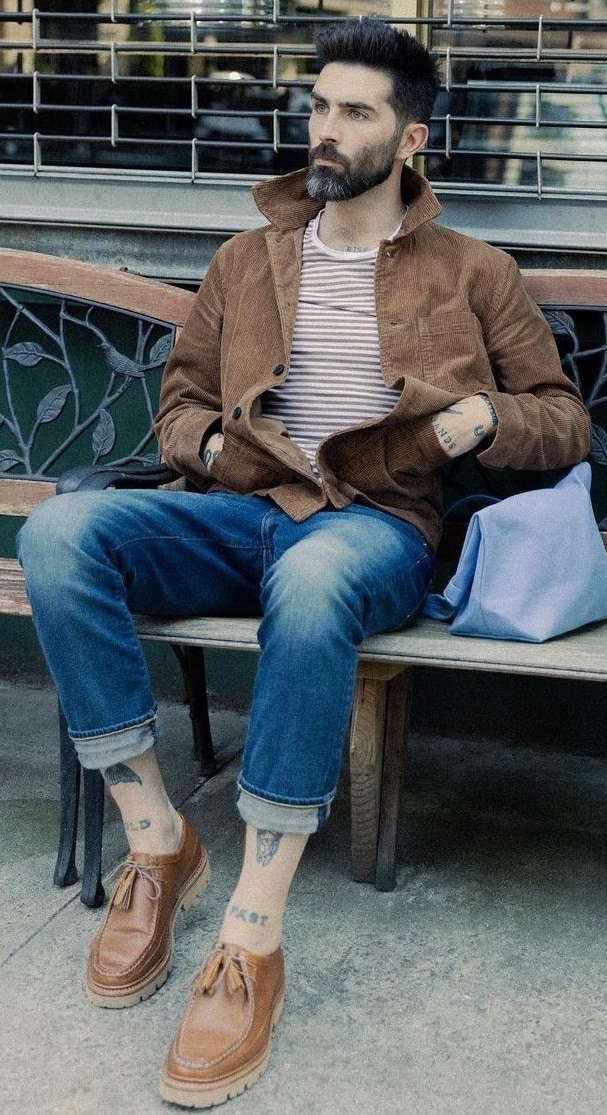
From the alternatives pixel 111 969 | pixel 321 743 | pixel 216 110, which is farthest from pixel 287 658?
pixel 216 110

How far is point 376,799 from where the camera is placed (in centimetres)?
289

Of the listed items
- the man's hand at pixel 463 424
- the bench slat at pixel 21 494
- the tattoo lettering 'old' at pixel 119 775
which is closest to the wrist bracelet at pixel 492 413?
the man's hand at pixel 463 424

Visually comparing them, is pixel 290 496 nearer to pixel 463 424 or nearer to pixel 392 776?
pixel 463 424

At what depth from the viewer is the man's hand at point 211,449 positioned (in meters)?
3.02

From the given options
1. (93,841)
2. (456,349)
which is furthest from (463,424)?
(93,841)

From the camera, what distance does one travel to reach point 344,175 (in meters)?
2.96

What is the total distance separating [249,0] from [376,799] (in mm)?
2345

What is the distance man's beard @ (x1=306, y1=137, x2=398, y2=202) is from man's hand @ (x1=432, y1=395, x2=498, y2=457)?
22.0 inches

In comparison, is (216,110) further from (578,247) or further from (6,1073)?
(6,1073)

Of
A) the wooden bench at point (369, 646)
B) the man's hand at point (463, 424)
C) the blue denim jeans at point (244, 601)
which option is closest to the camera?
the blue denim jeans at point (244, 601)

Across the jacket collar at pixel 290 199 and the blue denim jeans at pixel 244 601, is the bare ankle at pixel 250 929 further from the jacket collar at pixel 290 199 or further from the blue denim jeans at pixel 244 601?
the jacket collar at pixel 290 199

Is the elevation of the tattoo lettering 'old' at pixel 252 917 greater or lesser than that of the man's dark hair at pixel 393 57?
lesser

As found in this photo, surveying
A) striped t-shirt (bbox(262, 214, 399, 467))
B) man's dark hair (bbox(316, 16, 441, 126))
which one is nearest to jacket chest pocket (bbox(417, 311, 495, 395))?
striped t-shirt (bbox(262, 214, 399, 467))

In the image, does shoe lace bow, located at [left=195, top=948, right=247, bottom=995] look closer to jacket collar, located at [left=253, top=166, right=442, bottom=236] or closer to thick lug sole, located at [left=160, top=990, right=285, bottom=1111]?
thick lug sole, located at [left=160, top=990, right=285, bottom=1111]
